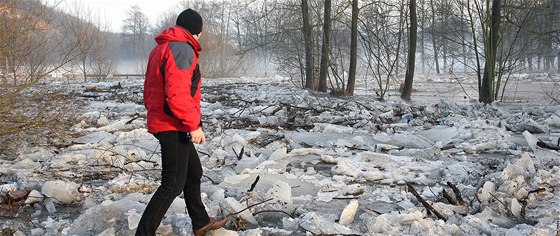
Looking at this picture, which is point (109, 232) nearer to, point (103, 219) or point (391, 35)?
point (103, 219)

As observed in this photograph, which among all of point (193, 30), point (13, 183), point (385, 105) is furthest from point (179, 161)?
point (385, 105)

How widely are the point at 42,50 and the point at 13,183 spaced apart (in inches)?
111

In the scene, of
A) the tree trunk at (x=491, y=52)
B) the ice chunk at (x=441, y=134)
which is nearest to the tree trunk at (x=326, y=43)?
the tree trunk at (x=491, y=52)

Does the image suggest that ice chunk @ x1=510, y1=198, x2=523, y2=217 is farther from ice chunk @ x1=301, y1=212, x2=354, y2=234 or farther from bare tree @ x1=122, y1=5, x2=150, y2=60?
bare tree @ x1=122, y1=5, x2=150, y2=60

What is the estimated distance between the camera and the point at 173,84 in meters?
2.88

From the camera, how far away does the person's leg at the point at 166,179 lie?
3.04 metres

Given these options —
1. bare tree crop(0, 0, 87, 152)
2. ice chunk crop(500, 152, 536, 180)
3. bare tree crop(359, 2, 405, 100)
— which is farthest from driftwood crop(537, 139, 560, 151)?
bare tree crop(359, 2, 405, 100)

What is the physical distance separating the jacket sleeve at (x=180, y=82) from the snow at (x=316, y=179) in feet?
3.50

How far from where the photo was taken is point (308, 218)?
148 inches

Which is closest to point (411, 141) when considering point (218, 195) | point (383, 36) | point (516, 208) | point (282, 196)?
point (516, 208)

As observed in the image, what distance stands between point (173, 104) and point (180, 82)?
0.14 metres

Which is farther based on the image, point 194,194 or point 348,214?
point 348,214

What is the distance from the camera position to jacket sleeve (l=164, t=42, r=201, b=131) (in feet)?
9.44

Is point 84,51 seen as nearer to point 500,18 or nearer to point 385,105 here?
point 385,105
